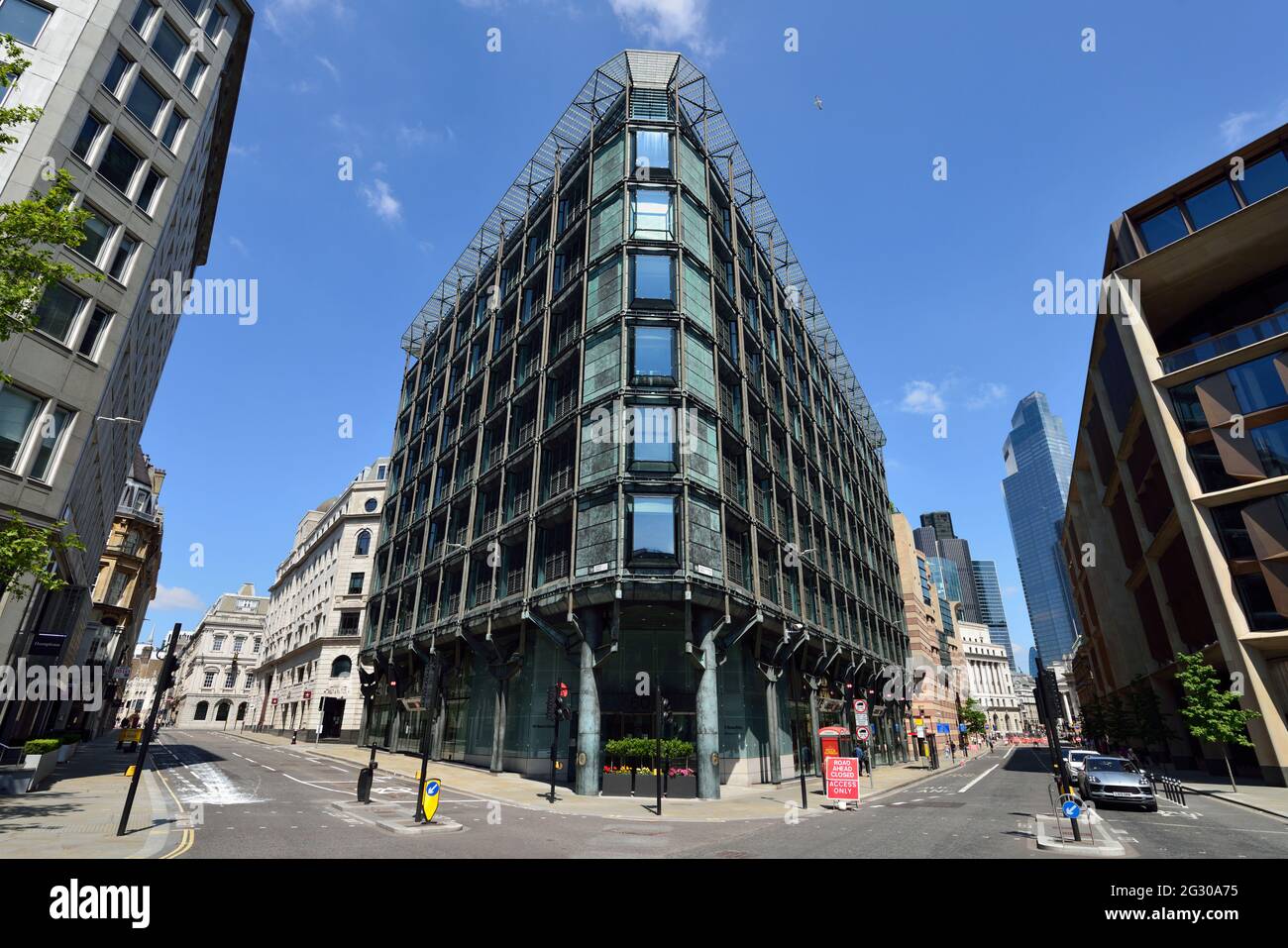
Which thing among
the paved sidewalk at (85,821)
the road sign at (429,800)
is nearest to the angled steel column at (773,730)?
the road sign at (429,800)

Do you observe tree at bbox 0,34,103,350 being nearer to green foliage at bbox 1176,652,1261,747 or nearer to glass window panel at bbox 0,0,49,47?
glass window panel at bbox 0,0,49,47

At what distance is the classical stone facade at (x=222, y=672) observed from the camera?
93188mm

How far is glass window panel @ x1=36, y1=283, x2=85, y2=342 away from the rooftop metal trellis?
27913mm

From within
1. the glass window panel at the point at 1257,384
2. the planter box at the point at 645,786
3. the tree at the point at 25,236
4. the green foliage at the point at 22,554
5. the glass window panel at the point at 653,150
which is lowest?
the planter box at the point at 645,786

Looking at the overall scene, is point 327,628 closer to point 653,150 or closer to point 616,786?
point 616,786

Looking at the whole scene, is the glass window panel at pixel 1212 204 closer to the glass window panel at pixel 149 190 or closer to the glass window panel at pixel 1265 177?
the glass window panel at pixel 1265 177

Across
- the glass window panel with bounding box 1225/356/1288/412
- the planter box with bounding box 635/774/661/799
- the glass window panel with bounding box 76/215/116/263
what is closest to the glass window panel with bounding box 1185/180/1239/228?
the glass window panel with bounding box 1225/356/1288/412

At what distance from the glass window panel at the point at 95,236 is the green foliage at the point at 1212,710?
50.4 metres

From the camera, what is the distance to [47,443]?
62.5ft

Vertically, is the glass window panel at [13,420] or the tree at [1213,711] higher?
the glass window panel at [13,420]

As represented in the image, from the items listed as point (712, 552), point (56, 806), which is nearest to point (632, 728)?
point (712, 552)
